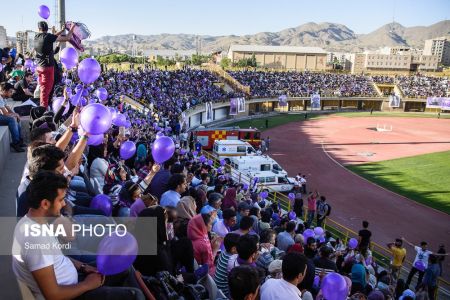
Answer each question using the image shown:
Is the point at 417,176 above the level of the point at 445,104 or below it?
below

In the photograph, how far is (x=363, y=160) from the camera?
3456cm

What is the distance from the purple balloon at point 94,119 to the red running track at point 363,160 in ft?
49.9

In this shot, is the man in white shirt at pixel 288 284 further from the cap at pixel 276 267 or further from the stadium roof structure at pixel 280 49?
the stadium roof structure at pixel 280 49

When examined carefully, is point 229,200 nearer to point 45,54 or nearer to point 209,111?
point 45,54

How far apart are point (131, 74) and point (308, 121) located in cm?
2803

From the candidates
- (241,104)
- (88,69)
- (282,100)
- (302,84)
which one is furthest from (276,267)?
(302,84)

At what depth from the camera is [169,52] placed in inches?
6885

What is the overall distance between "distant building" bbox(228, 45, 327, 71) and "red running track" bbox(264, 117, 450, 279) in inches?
2323

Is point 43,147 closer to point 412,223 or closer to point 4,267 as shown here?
point 4,267

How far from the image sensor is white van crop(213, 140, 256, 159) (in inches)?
1069

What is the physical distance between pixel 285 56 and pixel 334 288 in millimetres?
117552

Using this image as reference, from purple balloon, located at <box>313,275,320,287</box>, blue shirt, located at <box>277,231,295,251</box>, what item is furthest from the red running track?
purple balloon, located at <box>313,275,320,287</box>

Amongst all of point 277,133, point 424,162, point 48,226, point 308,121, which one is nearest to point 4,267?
point 48,226

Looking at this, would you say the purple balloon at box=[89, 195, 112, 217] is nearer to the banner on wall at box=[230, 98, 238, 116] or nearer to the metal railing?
the metal railing
